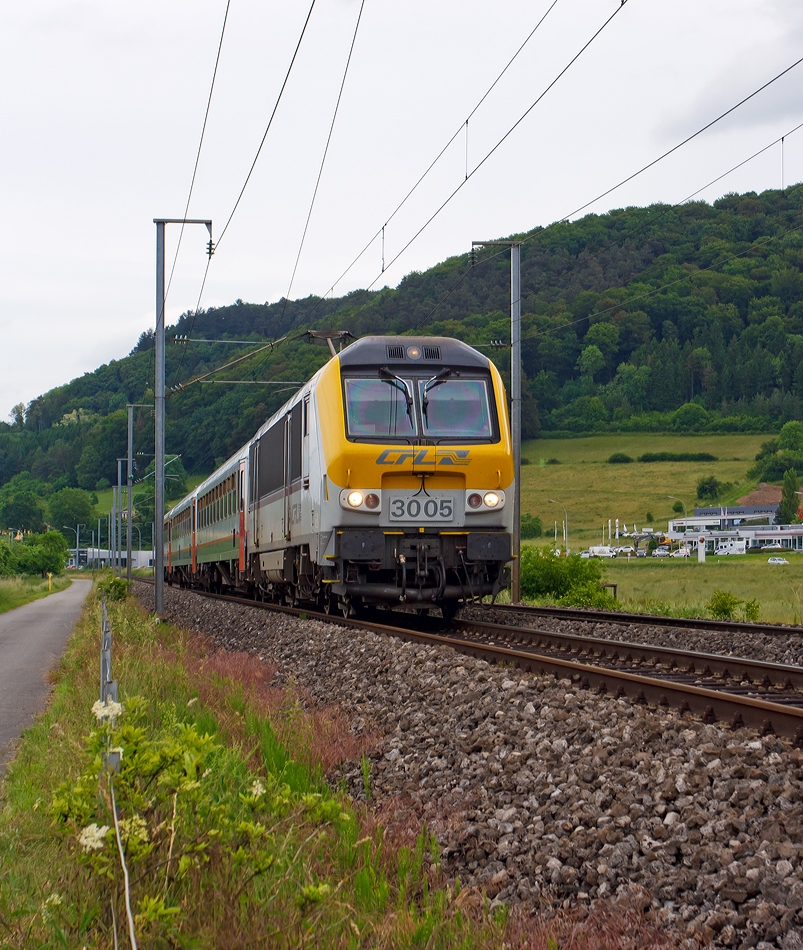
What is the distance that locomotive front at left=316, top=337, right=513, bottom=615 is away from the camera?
1409 cm

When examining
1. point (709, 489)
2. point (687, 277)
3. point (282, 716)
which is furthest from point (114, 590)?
point (709, 489)

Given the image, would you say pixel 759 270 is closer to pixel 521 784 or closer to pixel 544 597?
pixel 544 597

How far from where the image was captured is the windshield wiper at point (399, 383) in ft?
48.2

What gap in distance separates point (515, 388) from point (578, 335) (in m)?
46.7

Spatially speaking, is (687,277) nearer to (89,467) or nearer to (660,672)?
(89,467)

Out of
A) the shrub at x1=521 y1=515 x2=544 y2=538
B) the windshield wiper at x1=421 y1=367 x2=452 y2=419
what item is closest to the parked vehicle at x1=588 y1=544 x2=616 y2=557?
the shrub at x1=521 y1=515 x2=544 y2=538

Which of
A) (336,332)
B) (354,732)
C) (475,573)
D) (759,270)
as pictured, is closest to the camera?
(354,732)

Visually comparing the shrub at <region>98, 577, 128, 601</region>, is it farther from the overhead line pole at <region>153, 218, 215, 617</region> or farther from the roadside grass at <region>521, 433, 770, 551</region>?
the roadside grass at <region>521, 433, 770, 551</region>

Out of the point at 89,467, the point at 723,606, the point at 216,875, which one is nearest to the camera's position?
the point at 216,875

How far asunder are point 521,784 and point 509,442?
9.25 meters

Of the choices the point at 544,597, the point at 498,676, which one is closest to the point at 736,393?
the point at 544,597

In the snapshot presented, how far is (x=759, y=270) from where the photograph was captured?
2282 inches

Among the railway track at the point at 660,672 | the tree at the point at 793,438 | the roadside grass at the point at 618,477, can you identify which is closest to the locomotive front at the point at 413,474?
the railway track at the point at 660,672

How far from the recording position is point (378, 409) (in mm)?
14547
